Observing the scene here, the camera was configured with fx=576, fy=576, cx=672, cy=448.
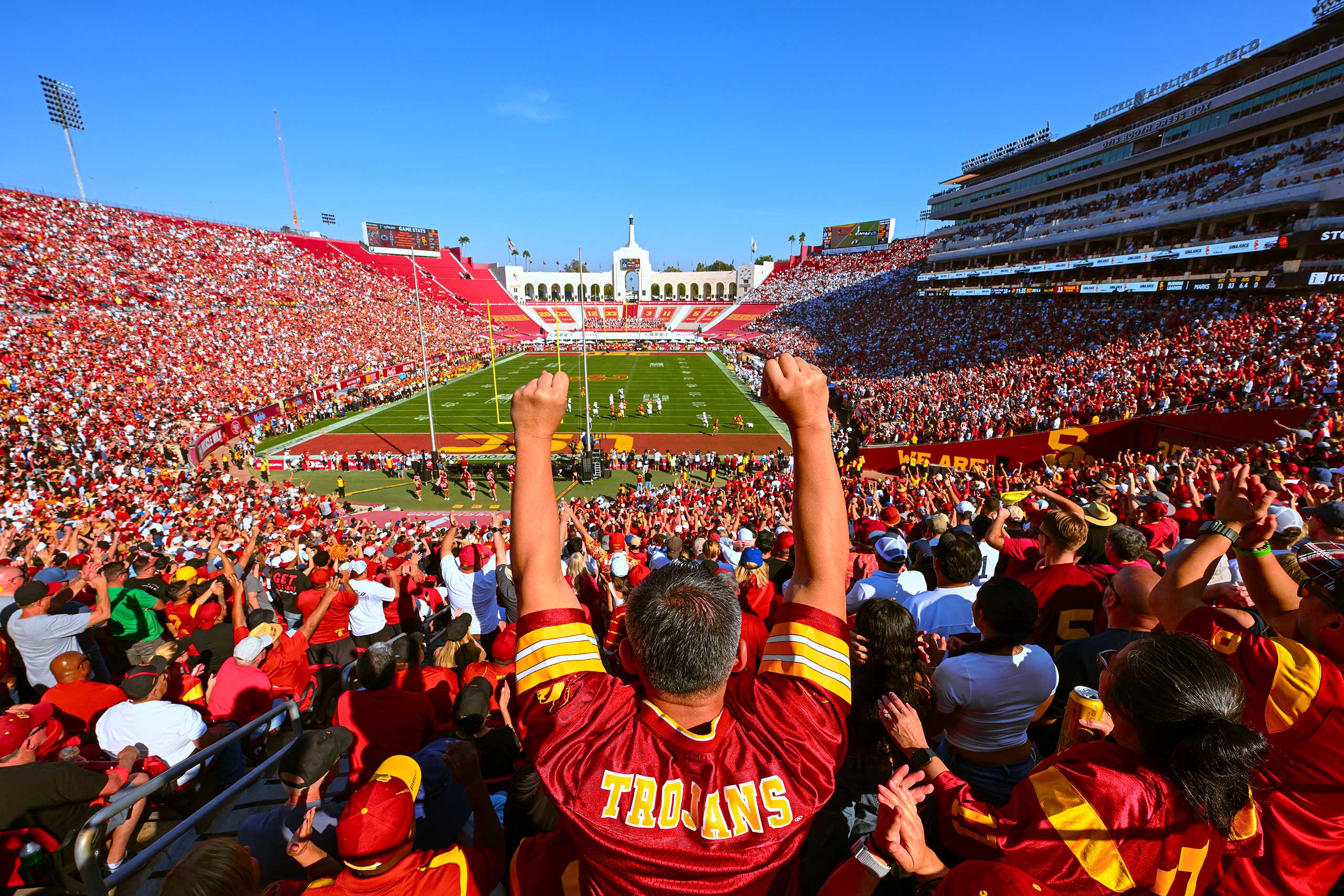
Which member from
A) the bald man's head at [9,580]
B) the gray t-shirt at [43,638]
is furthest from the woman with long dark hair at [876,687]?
the bald man's head at [9,580]

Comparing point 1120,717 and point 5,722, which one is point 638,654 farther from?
point 5,722

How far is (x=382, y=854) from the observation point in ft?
5.93

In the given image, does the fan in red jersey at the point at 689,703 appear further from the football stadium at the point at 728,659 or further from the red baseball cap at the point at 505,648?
the red baseball cap at the point at 505,648

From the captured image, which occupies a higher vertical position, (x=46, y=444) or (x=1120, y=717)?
(x=1120, y=717)

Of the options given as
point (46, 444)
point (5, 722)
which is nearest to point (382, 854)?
point (5, 722)

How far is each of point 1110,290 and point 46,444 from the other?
46.0 metres

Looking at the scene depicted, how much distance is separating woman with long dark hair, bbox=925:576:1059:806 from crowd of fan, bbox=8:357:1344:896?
1 cm

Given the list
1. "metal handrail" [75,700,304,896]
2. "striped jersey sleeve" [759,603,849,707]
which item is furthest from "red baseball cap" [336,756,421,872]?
"striped jersey sleeve" [759,603,849,707]

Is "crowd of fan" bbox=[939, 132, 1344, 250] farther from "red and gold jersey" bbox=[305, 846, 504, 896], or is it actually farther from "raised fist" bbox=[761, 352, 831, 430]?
"red and gold jersey" bbox=[305, 846, 504, 896]

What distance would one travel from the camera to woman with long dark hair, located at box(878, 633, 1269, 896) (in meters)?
1.44

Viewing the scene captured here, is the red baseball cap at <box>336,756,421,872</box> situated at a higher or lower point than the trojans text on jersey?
lower

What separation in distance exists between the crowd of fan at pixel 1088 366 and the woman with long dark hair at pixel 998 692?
18.3 metres

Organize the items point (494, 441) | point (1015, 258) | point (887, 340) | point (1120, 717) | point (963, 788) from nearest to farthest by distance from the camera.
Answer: point (1120, 717) → point (963, 788) → point (494, 441) → point (887, 340) → point (1015, 258)

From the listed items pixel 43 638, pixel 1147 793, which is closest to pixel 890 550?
pixel 1147 793
